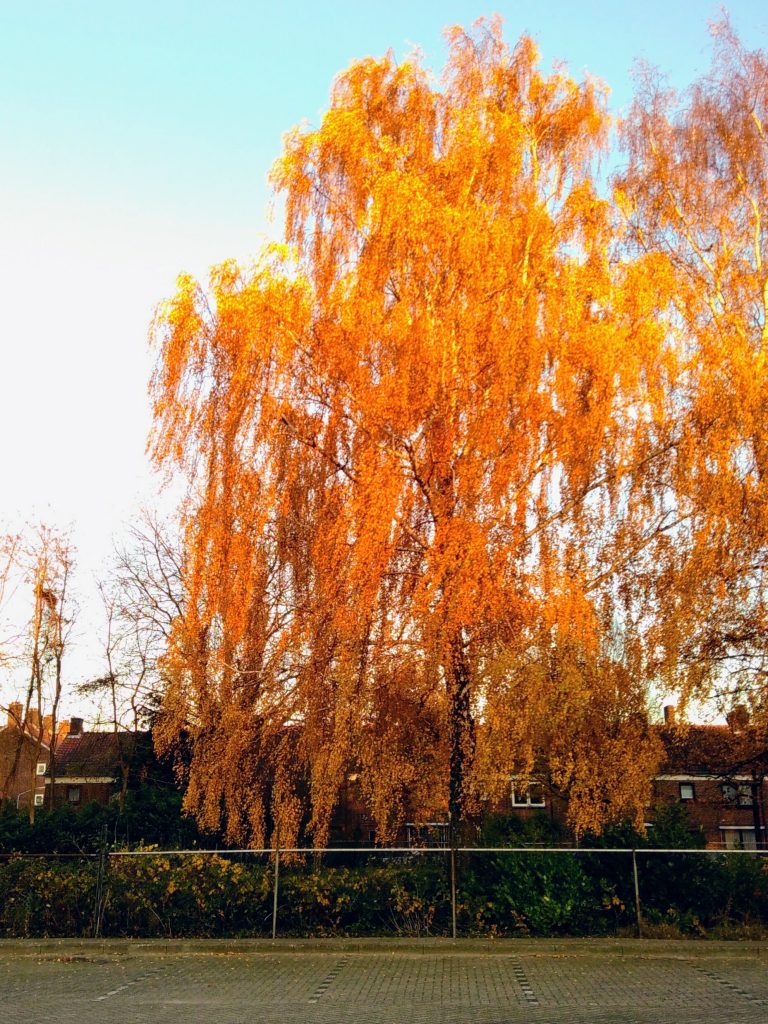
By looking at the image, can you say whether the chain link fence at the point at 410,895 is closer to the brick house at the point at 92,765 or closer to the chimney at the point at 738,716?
the chimney at the point at 738,716

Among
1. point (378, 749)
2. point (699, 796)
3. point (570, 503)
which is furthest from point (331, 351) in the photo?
point (699, 796)

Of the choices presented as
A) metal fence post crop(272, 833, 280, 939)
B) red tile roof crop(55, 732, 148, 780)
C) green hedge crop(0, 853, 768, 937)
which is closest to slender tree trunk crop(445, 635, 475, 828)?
green hedge crop(0, 853, 768, 937)

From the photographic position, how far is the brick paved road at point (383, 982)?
9.70 meters

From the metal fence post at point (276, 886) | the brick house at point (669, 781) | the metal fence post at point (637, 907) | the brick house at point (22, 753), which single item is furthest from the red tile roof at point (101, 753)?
the metal fence post at point (637, 907)

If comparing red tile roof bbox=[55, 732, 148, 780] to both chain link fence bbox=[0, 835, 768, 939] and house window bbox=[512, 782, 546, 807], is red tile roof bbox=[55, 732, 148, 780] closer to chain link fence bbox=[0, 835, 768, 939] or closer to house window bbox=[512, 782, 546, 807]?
chain link fence bbox=[0, 835, 768, 939]

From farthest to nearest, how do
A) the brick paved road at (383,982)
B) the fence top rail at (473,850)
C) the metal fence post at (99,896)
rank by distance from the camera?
the metal fence post at (99,896), the fence top rail at (473,850), the brick paved road at (383,982)

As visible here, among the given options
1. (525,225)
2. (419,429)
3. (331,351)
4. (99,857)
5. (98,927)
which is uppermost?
(525,225)

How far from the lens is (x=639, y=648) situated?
1260cm

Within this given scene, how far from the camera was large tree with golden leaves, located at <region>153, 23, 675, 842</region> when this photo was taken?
12.7 metres

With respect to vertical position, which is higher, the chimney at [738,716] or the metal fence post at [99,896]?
the chimney at [738,716]

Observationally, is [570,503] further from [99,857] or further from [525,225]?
[99,857]

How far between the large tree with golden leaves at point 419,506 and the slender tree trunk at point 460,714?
0.04 m

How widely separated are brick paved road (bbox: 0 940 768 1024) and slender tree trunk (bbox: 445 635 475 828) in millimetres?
2554

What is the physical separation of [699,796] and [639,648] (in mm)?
36631
